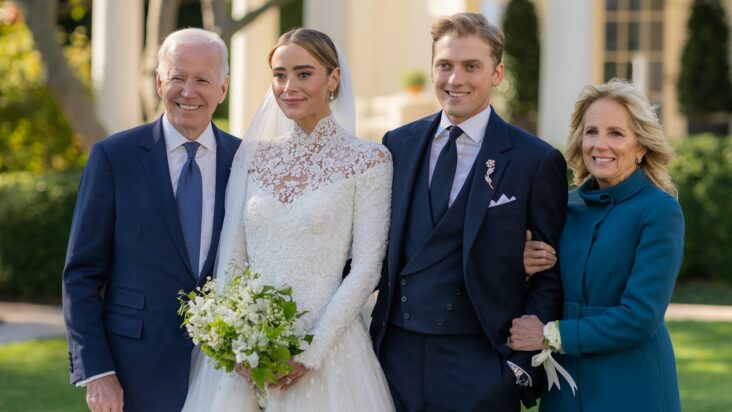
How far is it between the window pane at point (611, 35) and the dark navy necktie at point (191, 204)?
1642cm

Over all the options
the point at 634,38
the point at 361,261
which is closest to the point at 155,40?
the point at 361,261

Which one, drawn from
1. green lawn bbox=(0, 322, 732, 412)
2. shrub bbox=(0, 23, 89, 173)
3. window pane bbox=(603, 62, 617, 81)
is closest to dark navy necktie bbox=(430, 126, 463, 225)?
green lawn bbox=(0, 322, 732, 412)

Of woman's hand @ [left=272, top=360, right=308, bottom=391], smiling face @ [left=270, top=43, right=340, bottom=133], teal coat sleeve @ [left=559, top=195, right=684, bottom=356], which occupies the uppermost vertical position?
smiling face @ [left=270, top=43, right=340, bottom=133]

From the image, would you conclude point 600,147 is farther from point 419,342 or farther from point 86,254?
point 86,254

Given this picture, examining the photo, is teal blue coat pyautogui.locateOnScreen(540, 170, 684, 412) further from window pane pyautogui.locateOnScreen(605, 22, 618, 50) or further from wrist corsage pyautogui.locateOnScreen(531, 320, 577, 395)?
window pane pyautogui.locateOnScreen(605, 22, 618, 50)

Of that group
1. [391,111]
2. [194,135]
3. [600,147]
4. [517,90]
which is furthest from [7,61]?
[600,147]

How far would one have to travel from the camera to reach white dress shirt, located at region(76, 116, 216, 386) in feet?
14.5

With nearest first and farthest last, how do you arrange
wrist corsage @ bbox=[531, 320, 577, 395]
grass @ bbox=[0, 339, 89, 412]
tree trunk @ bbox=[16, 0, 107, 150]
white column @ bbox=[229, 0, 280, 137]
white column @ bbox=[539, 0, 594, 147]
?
wrist corsage @ bbox=[531, 320, 577, 395]
grass @ bbox=[0, 339, 89, 412]
tree trunk @ bbox=[16, 0, 107, 150]
white column @ bbox=[539, 0, 594, 147]
white column @ bbox=[229, 0, 280, 137]

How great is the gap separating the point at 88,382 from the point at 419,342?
1.38 metres

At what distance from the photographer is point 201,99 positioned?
4402 mm

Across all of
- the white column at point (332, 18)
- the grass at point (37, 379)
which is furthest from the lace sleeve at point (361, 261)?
the white column at point (332, 18)

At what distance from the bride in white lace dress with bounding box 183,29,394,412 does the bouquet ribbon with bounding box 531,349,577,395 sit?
0.67 m

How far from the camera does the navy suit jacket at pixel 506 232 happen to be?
4.11m

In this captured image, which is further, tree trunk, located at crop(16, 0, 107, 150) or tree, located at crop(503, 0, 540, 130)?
tree, located at crop(503, 0, 540, 130)
